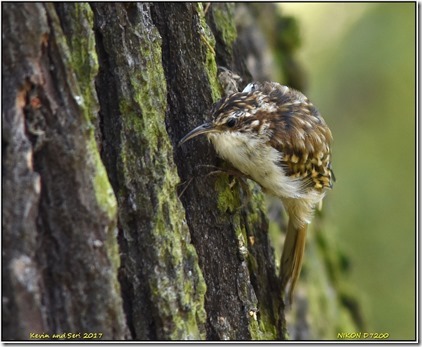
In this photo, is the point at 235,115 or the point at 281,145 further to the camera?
the point at 281,145

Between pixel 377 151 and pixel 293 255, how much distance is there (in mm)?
4785

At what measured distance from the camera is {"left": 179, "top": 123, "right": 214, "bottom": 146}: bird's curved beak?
3531 mm

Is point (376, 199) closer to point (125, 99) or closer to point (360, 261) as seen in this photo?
point (360, 261)

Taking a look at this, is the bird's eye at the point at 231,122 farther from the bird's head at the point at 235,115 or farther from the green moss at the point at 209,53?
the green moss at the point at 209,53

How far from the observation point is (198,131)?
3604 millimetres

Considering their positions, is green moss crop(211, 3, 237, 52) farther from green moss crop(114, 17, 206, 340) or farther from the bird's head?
green moss crop(114, 17, 206, 340)

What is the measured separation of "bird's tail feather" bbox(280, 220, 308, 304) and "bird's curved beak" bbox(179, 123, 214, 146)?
117 centimetres

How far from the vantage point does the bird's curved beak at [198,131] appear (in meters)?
3.53

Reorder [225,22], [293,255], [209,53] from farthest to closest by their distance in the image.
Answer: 1. [293,255]
2. [225,22]
3. [209,53]

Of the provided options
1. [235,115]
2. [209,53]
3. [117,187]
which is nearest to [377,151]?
[235,115]

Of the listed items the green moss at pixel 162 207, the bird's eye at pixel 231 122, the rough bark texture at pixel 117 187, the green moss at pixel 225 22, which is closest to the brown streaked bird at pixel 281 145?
the bird's eye at pixel 231 122

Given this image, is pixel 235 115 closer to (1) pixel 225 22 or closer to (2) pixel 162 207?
(1) pixel 225 22

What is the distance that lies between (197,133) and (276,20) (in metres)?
4.45

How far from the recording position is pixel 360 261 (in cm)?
894
